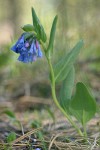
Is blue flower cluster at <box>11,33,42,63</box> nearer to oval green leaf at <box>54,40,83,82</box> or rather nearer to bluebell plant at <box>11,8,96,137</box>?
bluebell plant at <box>11,8,96,137</box>

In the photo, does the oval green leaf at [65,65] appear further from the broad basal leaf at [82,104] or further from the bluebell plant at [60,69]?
the broad basal leaf at [82,104]

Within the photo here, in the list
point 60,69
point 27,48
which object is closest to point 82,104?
point 60,69

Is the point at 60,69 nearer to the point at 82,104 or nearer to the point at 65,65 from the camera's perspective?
the point at 65,65

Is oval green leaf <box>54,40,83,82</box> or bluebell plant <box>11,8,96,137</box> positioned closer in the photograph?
bluebell plant <box>11,8,96,137</box>

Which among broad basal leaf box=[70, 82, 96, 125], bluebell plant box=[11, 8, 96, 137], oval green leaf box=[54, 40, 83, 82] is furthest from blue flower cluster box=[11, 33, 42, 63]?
broad basal leaf box=[70, 82, 96, 125]

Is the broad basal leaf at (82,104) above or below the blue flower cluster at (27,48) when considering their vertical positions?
below

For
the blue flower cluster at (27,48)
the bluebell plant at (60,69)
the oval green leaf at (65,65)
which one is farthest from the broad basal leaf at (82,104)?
the blue flower cluster at (27,48)
